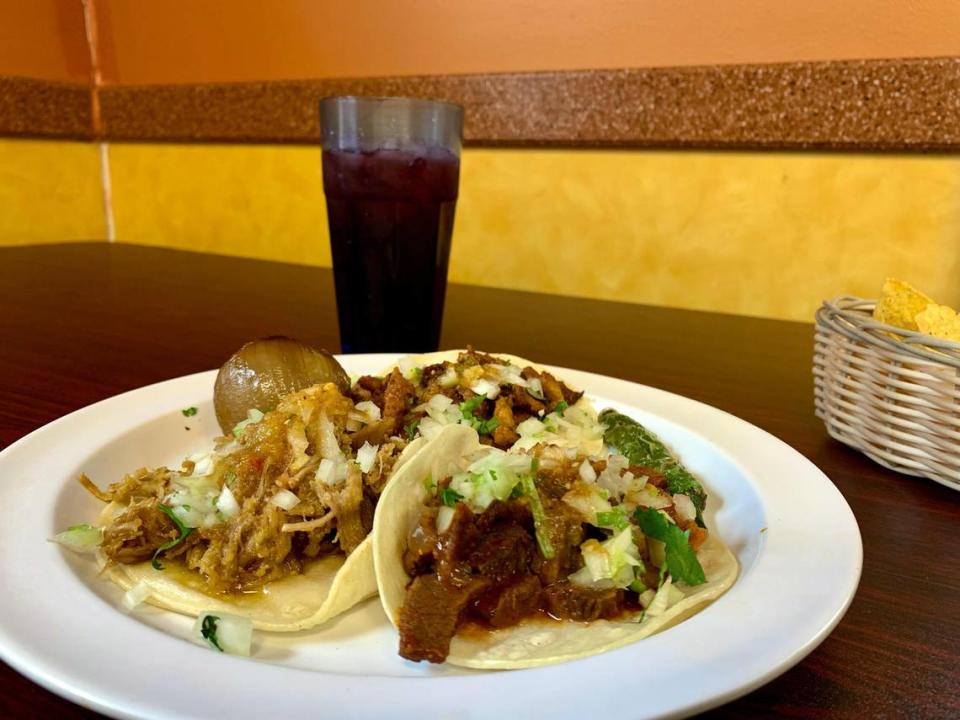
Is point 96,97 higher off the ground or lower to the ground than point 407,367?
higher

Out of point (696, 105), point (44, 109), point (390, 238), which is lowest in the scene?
point (390, 238)

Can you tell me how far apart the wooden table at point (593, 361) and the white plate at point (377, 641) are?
61mm

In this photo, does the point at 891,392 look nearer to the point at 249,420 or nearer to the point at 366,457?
the point at 366,457

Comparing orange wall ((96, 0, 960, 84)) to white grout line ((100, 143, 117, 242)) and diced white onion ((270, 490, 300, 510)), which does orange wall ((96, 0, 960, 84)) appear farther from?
diced white onion ((270, 490, 300, 510))

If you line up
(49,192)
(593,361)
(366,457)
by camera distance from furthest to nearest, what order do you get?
(49,192), (593,361), (366,457)

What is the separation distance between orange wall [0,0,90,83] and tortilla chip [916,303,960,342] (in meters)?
4.41

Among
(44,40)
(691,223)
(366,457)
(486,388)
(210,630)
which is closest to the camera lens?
(210,630)

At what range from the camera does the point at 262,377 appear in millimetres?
1456

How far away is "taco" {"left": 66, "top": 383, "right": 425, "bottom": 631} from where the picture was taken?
0.99m

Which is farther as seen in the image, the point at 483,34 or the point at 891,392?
the point at 483,34

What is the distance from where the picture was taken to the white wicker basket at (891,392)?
1248 mm

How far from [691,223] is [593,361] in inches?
42.6

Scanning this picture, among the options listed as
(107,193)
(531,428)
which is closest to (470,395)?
(531,428)

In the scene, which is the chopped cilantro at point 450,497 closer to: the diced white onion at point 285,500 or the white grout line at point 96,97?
the diced white onion at point 285,500
